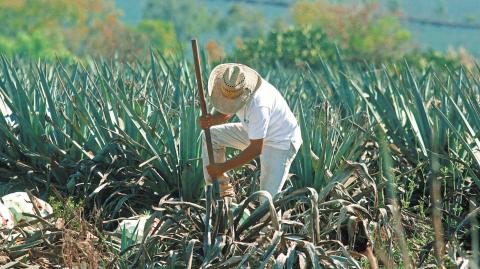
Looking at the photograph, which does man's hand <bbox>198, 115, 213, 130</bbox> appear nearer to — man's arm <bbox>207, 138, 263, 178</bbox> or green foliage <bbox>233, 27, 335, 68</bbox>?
man's arm <bbox>207, 138, 263, 178</bbox>

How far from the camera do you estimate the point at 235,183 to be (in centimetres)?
656

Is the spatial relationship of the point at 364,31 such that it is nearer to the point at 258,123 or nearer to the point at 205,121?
the point at 205,121

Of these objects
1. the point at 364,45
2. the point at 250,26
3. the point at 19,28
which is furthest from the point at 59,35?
the point at 250,26

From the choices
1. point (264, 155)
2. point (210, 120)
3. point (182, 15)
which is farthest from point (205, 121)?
point (182, 15)

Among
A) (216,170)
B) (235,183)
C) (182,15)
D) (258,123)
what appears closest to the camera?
(258,123)

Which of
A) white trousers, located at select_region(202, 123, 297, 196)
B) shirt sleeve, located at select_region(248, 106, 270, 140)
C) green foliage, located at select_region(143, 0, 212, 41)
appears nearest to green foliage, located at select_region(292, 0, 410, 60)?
green foliage, located at select_region(143, 0, 212, 41)

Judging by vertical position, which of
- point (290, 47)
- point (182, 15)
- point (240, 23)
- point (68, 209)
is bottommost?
point (182, 15)

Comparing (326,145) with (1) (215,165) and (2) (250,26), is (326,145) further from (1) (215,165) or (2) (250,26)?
(2) (250,26)

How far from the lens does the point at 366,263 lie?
18.6 ft

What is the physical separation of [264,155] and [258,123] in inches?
13.3

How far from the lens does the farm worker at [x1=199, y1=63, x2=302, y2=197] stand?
226 inches

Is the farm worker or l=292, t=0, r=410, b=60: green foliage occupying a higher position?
the farm worker

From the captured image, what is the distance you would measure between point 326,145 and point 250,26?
7305cm

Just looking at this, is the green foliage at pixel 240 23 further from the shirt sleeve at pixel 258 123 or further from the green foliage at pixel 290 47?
the shirt sleeve at pixel 258 123
